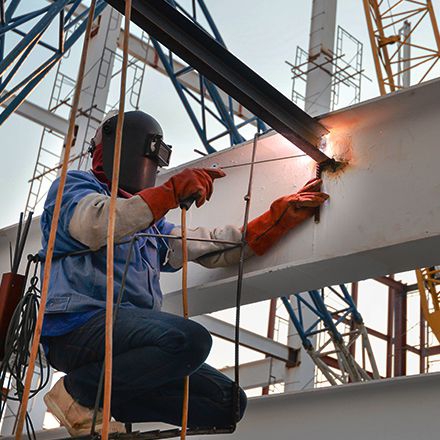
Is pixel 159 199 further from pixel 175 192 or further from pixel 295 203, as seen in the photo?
pixel 295 203

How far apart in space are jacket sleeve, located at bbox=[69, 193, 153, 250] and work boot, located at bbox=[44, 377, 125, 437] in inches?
41.0

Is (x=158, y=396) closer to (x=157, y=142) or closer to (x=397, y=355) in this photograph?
(x=157, y=142)

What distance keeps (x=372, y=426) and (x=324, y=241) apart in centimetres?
243

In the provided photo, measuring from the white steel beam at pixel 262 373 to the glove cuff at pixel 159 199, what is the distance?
13812mm

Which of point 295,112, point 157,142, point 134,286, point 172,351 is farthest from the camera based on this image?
point 295,112

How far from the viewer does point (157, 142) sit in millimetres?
6113

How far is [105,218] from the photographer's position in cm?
529

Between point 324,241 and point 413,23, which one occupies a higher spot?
point 413,23

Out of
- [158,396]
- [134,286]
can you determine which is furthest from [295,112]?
[158,396]

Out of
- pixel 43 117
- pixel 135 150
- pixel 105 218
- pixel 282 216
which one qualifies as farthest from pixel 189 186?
pixel 43 117

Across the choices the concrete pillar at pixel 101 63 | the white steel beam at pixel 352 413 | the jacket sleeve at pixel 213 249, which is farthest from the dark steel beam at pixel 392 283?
the jacket sleeve at pixel 213 249

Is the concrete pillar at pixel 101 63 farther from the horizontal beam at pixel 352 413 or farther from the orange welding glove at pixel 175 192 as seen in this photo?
the orange welding glove at pixel 175 192

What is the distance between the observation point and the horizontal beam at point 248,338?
57.9 ft

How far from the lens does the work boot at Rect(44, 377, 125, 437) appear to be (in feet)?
17.5
